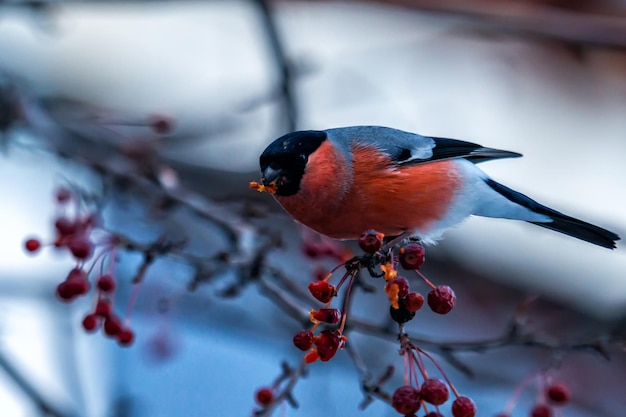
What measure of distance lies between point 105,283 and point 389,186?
949 mm

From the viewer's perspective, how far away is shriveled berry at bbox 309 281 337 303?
1.90 m

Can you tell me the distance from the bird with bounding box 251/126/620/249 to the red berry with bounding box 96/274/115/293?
61 cm

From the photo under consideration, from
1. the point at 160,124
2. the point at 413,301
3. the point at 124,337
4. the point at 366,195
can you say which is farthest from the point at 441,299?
the point at 160,124

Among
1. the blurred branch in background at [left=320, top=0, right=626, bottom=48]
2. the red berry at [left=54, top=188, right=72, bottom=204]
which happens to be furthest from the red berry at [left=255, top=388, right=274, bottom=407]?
the blurred branch in background at [left=320, top=0, right=626, bottom=48]

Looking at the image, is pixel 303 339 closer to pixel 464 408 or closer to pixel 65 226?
pixel 464 408

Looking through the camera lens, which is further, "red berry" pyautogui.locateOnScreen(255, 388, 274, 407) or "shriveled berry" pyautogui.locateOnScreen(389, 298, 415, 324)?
"red berry" pyautogui.locateOnScreen(255, 388, 274, 407)

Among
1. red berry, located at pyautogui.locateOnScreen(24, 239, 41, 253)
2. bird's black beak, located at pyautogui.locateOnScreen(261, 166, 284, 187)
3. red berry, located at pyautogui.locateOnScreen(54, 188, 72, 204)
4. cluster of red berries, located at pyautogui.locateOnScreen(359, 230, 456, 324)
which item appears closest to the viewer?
cluster of red berries, located at pyautogui.locateOnScreen(359, 230, 456, 324)

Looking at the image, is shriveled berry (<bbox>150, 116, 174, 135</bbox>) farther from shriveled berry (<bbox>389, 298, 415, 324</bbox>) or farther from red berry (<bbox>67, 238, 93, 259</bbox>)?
shriveled berry (<bbox>389, 298, 415, 324</bbox>)

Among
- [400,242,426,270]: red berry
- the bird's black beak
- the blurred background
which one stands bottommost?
the blurred background

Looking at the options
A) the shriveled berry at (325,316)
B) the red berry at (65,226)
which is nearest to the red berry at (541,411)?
the shriveled berry at (325,316)

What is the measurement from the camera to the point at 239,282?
8.35 ft

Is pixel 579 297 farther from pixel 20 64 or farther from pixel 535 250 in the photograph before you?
pixel 20 64

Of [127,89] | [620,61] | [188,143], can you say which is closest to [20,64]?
[127,89]

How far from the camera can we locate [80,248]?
2.47 metres
